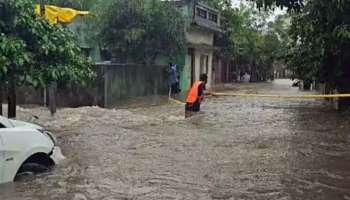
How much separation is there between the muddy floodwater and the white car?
20cm

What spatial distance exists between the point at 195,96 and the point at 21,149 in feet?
29.4

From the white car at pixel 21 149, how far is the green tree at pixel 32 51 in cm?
221

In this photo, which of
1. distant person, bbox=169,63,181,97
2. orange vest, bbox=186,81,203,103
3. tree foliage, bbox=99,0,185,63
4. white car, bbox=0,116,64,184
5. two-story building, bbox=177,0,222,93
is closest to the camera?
white car, bbox=0,116,64,184

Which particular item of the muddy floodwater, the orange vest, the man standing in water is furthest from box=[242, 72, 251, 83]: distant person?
the orange vest

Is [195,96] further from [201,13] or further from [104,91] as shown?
[201,13]

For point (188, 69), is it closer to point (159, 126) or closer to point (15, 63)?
point (159, 126)

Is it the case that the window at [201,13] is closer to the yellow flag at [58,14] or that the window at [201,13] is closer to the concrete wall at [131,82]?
the concrete wall at [131,82]

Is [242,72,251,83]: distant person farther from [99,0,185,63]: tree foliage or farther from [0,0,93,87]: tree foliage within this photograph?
[0,0,93,87]: tree foliage

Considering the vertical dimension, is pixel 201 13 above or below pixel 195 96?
above

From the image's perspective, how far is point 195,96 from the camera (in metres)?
15.8

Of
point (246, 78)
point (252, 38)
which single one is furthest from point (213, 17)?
point (246, 78)

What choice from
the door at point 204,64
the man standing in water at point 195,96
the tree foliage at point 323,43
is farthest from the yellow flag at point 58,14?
the door at point 204,64

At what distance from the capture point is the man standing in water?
51.0 ft

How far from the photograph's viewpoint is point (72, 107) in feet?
61.5
